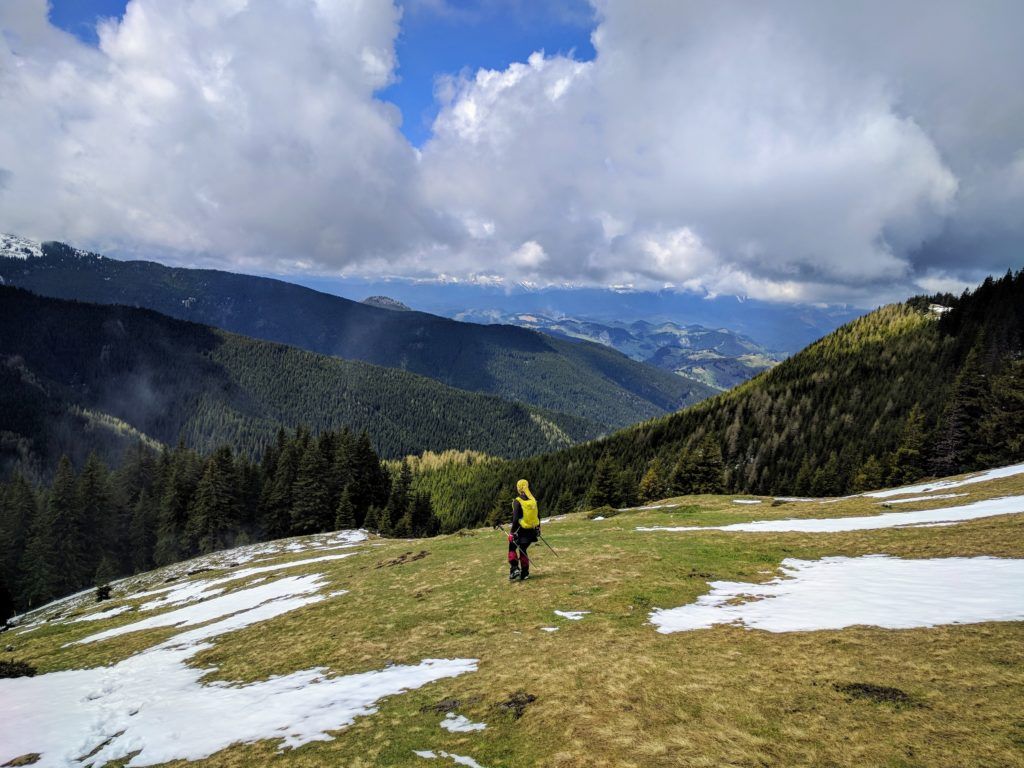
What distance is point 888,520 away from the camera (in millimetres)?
26422

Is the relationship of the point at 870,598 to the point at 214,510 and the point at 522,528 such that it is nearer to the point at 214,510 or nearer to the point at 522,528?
the point at 522,528

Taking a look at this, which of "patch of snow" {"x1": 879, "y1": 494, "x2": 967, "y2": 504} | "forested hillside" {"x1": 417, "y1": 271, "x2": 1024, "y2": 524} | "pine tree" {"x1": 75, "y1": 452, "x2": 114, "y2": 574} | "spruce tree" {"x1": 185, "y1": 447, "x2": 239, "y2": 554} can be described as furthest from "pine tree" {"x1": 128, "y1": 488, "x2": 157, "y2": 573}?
"patch of snow" {"x1": 879, "y1": 494, "x2": 967, "y2": 504}

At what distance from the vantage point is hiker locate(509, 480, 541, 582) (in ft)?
61.7

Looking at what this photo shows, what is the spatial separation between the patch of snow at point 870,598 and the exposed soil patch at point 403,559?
18925 millimetres

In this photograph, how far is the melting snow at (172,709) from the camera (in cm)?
1035

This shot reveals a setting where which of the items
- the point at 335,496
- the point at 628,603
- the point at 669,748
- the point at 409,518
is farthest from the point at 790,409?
the point at 669,748

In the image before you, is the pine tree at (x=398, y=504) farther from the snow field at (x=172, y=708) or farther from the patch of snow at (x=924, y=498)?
the patch of snow at (x=924, y=498)

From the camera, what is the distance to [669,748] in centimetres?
741

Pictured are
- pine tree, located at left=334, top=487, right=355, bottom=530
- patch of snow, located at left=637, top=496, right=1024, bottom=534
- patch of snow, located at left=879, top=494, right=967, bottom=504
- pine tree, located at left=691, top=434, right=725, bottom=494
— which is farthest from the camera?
pine tree, located at left=334, top=487, right=355, bottom=530

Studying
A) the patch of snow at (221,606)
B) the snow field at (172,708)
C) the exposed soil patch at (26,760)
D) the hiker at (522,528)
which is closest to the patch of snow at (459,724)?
the snow field at (172,708)

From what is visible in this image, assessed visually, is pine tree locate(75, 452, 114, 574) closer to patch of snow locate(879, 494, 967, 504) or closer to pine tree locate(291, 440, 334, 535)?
pine tree locate(291, 440, 334, 535)

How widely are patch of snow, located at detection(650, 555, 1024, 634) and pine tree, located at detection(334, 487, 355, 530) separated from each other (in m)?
70.3

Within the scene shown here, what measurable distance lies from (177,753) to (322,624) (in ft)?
28.7

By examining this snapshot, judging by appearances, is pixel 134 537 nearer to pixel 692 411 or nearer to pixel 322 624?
pixel 322 624
